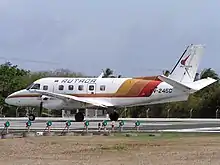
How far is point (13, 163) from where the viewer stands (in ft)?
60.1

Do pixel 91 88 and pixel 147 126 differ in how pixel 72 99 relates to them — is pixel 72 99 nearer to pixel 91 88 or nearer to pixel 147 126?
pixel 91 88

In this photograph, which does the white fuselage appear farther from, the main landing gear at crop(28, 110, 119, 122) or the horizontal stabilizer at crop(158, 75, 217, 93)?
the main landing gear at crop(28, 110, 119, 122)

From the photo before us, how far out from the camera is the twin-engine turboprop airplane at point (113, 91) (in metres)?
48.6

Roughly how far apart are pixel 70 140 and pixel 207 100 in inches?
1838

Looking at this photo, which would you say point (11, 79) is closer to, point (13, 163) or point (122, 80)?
point (122, 80)

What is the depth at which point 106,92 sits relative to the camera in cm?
4978

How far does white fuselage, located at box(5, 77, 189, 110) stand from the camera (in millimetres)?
48562

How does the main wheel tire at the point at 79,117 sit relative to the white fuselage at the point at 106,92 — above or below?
below

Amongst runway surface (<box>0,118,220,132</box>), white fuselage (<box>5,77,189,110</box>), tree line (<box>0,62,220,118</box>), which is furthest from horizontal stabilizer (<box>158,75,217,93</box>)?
tree line (<box>0,62,220,118</box>)

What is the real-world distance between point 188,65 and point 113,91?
21.5ft

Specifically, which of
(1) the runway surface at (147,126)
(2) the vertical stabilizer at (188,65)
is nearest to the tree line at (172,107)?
(2) the vertical stabilizer at (188,65)

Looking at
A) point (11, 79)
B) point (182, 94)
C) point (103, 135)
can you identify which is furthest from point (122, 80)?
point (11, 79)

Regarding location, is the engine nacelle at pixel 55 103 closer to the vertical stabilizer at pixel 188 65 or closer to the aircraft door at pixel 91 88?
the aircraft door at pixel 91 88

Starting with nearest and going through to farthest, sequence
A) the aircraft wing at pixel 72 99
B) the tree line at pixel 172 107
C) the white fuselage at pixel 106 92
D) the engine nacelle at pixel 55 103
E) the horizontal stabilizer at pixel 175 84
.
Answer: the horizontal stabilizer at pixel 175 84 → the white fuselage at pixel 106 92 → the aircraft wing at pixel 72 99 → the engine nacelle at pixel 55 103 → the tree line at pixel 172 107
